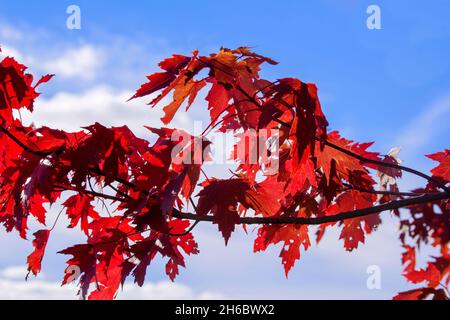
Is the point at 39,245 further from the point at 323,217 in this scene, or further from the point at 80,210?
the point at 323,217

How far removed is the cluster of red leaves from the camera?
2682mm

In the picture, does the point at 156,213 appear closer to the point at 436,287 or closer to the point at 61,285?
the point at 61,285

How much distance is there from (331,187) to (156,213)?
924 mm

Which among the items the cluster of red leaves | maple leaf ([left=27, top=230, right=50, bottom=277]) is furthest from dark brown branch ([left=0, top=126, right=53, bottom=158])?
maple leaf ([left=27, top=230, right=50, bottom=277])

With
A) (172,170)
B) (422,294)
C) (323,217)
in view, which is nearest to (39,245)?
(172,170)

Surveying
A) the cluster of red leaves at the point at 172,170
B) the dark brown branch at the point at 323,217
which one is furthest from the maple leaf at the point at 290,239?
the dark brown branch at the point at 323,217

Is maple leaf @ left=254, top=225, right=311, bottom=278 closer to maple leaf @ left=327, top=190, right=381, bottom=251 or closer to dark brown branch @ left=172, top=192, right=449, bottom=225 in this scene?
maple leaf @ left=327, top=190, right=381, bottom=251

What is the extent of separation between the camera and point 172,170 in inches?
108

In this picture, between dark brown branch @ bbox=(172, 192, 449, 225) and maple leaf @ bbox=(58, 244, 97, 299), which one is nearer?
dark brown branch @ bbox=(172, 192, 449, 225)

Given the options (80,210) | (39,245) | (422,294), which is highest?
(80,210)

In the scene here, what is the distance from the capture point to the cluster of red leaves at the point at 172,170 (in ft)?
8.80
